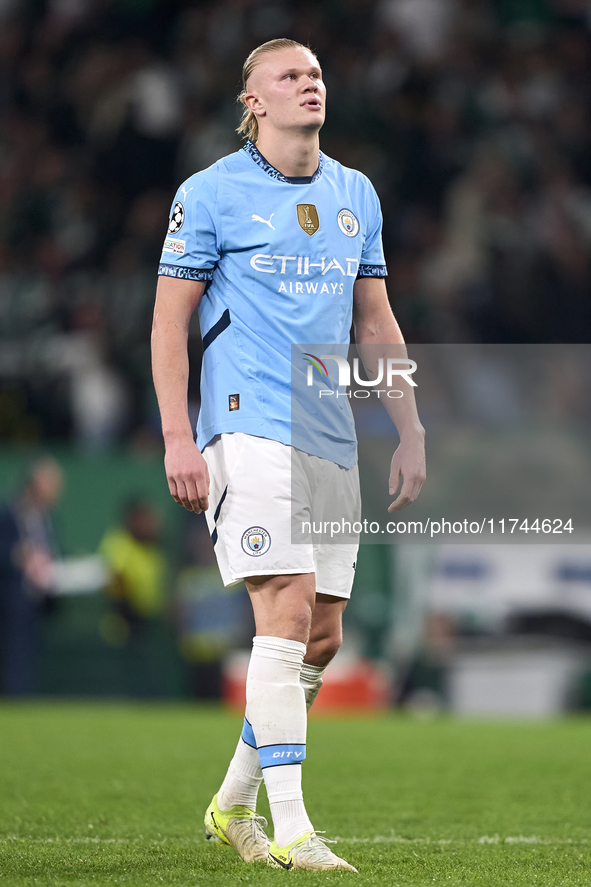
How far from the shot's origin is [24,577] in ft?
36.2

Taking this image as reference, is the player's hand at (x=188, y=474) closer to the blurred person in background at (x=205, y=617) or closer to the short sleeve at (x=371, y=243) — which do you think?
the short sleeve at (x=371, y=243)

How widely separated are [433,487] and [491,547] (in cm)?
70

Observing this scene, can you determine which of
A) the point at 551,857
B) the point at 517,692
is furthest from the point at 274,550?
the point at 517,692

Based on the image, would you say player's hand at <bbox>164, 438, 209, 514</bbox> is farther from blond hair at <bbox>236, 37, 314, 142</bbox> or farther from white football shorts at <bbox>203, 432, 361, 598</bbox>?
blond hair at <bbox>236, 37, 314, 142</bbox>

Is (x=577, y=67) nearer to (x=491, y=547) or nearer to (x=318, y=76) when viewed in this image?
(x=491, y=547)

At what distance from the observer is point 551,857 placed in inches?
147

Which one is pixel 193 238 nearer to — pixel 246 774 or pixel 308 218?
pixel 308 218

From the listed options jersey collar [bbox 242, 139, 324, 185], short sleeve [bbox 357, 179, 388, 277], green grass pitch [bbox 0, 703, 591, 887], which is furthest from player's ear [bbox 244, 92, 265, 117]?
green grass pitch [bbox 0, 703, 591, 887]

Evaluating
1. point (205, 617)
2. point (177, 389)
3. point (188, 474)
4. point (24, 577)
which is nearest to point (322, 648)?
point (188, 474)

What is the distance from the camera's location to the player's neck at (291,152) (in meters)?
3.81

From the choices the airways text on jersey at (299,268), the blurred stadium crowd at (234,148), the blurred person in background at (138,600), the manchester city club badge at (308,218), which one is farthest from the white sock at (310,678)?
the blurred stadium crowd at (234,148)

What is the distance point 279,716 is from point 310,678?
0.41 meters

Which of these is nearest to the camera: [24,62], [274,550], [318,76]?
[274,550]

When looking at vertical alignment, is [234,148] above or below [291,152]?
above
